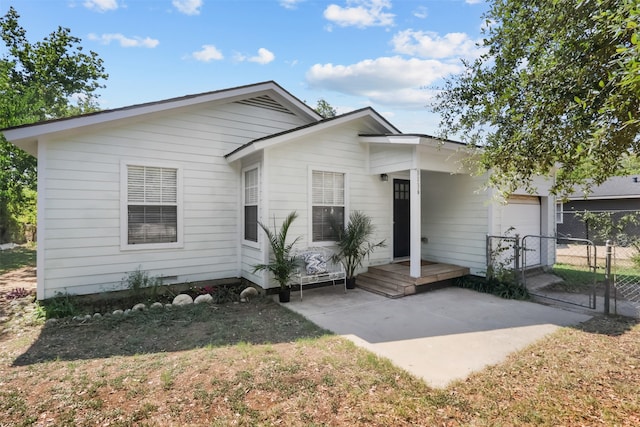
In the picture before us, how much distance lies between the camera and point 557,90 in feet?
10.8

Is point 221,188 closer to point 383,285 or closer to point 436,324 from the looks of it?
point 383,285

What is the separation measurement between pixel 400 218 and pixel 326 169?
8.98ft

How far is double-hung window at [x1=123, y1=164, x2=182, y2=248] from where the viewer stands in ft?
20.4

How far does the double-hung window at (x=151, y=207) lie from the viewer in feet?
20.4

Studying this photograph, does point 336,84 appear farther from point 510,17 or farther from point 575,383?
point 575,383

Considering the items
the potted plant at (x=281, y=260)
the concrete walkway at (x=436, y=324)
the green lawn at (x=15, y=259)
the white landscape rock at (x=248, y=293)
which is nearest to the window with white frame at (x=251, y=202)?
the potted plant at (x=281, y=260)

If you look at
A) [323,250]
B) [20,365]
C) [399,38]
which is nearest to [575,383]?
[323,250]

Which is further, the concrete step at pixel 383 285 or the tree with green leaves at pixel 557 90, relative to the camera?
the concrete step at pixel 383 285

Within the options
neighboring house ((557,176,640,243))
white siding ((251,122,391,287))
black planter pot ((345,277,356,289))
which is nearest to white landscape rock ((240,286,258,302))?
white siding ((251,122,391,287))

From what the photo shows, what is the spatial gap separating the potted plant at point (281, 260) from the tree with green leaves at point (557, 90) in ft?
12.2

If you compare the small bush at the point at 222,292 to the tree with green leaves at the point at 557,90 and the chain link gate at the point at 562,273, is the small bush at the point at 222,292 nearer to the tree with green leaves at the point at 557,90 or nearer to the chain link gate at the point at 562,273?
the tree with green leaves at the point at 557,90

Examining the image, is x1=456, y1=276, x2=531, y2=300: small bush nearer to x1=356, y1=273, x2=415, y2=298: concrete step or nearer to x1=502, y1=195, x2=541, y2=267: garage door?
x1=502, y1=195, x2=541, y2=267: garage door

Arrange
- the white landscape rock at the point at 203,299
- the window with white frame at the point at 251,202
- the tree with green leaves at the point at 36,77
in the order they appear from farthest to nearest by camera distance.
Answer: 1. the tree with green leaves at the point at 36,77
2. the window with white frame at the point at 251,202
3. the white landscape rock at the point at 203,299

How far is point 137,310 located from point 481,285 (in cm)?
683
